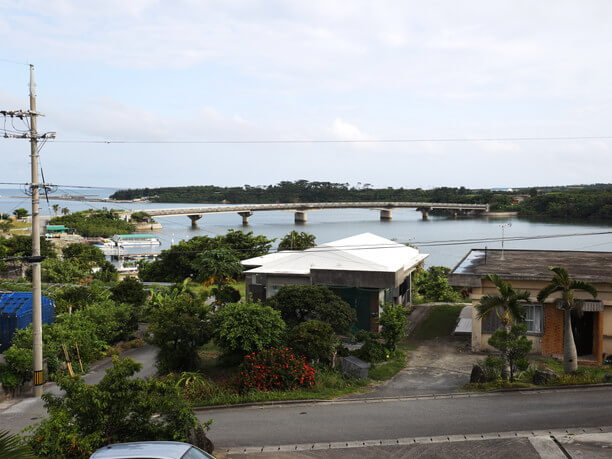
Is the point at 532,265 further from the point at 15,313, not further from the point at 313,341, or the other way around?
the point at 15,313

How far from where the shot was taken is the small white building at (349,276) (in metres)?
21.2

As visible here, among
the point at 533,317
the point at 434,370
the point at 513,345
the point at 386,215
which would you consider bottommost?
the point at 434,370

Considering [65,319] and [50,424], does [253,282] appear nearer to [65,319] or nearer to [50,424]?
[65,319]

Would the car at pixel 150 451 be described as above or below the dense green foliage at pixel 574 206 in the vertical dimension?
below

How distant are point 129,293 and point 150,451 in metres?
17.9

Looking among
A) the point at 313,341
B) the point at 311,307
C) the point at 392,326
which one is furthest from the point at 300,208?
the point at 313,341

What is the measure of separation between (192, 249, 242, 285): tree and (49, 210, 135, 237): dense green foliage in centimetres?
5725

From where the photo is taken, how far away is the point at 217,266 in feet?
112

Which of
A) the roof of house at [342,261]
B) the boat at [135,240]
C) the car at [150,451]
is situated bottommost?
the boat at [135,240]

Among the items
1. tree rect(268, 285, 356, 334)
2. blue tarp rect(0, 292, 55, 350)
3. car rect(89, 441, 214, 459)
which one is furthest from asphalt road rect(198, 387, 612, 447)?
blue tarp rect(0, 292, 55, 350)

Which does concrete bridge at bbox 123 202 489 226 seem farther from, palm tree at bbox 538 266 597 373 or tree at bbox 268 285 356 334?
palm tree at bbox 538 266 597 373

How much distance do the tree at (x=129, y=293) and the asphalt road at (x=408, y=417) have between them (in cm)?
1247

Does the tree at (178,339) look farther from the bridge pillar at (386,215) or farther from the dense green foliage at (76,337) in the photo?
the bridge pillar at (386,215)

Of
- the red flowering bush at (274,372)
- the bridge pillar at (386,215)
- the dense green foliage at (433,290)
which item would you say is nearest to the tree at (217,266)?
the dense green foliage at (433,290)
